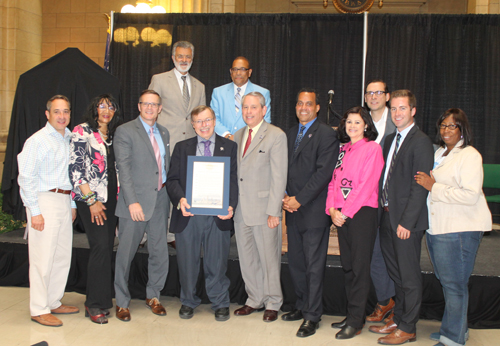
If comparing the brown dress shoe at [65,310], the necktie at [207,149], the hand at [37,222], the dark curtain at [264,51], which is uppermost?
the dark curtain at [264,51]

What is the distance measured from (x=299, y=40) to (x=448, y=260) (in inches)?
174

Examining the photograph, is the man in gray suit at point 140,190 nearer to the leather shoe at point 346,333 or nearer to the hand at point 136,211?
the hand at point 136,211

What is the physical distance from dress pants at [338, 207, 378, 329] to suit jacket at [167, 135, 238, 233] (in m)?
0.87

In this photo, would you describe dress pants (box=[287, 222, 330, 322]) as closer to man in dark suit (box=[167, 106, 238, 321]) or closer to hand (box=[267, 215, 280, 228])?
hand (box=[267, 215, 280, 228])

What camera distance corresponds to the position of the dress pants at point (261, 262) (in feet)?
10.7

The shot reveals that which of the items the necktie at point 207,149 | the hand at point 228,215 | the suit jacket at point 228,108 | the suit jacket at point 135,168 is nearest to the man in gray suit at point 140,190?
the suit jacket at point 135,168

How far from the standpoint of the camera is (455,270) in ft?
9.11

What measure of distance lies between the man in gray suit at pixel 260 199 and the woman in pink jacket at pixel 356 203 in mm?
428

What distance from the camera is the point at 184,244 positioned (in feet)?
10.8

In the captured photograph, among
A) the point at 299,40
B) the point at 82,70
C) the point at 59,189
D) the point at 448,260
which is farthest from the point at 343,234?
the point at 299,40

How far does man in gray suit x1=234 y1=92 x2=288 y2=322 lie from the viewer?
3152 millimetres

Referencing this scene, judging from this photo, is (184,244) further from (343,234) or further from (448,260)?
(448,260)

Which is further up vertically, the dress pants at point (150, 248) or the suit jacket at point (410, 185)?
the suit jacket at point (410, 185)

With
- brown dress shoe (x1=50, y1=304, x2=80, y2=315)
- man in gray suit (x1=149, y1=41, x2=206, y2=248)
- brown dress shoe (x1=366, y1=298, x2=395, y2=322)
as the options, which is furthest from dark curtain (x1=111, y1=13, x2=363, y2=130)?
brown dress shoe (x1=50, y1=304, x2=80, y2=315)
